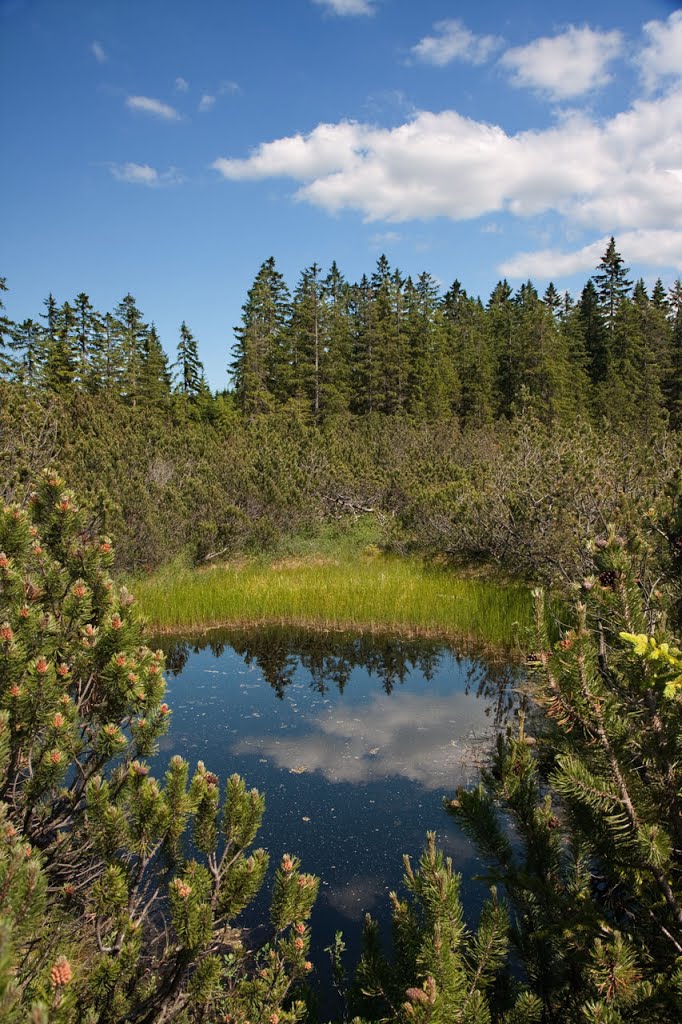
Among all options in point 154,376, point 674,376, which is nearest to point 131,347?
point 154,376

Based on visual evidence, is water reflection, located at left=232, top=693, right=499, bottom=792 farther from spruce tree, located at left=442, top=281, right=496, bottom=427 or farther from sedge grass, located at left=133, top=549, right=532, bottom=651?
spruce tree, located at left=442, top=281, right=496, bottom=427

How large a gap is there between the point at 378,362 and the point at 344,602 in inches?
1456

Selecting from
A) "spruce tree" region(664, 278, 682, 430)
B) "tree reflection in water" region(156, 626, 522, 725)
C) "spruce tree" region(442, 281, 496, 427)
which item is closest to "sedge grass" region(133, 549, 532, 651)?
"tree reflection in water" region(156, 626, 522, 725)

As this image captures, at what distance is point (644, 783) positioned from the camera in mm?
1925

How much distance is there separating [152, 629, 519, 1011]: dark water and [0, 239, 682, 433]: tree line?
33.1m

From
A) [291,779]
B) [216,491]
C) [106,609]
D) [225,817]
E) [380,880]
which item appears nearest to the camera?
[225,817]

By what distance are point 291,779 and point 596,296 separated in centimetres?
6764

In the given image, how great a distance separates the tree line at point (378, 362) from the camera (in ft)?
148

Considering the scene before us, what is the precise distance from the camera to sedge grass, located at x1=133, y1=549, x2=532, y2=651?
11125mm

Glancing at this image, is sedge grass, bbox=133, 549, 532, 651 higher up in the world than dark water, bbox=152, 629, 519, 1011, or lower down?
higher up

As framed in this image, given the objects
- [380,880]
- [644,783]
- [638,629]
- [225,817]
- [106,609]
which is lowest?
[380,880]

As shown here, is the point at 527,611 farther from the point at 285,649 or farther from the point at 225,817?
the point at 225,817

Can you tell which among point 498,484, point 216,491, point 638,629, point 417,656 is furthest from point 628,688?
point 216,491

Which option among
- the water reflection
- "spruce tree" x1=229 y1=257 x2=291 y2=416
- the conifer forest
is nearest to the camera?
the conifer forest
